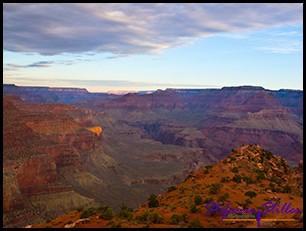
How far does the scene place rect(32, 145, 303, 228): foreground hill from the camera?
82.6 feet

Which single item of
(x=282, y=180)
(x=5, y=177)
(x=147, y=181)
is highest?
(x=282, y=180)

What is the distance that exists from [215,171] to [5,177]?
55748 millimetres

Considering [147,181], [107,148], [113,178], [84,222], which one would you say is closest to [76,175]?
[113,178]

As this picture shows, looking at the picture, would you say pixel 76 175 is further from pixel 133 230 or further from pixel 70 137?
pixel 133 230

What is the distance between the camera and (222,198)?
30.7m

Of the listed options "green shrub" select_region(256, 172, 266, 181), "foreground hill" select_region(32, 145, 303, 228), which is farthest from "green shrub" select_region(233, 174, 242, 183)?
"green shrub" select_region(256, 172, 266, 181)

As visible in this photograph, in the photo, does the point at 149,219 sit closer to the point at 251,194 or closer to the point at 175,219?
the point at 175,219

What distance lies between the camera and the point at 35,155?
9494 cm

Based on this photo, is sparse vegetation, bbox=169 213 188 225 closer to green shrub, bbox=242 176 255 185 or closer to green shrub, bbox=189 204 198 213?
green shrub, bbox=189 204 198 213

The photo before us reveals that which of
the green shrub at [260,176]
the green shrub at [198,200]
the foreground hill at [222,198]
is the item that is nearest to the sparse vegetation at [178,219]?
the foreground hill at [222,198]

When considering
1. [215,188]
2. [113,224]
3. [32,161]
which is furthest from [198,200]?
[32,161]

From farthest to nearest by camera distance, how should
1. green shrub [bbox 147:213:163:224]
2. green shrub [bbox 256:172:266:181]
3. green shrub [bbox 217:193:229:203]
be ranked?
green shrub [bbox 256:172:266:181] < green shrub [bbox 217:193:229:203] < green shrub [bbox 147:213:163:224]

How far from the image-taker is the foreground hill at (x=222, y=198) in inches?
991

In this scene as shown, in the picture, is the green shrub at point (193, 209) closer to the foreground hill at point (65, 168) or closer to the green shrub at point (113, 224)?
the green shrub at point (113, 224)
